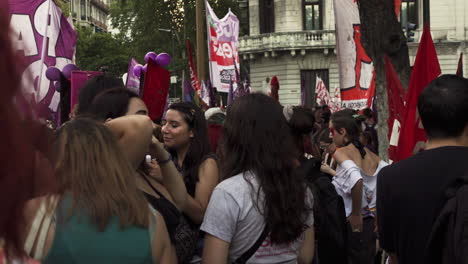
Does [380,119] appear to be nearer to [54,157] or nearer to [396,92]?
[396,92]

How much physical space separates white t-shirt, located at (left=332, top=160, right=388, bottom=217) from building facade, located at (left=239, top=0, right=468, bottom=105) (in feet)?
102

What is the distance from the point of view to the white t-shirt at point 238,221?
284 cm

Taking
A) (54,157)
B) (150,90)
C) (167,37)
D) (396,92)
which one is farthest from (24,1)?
(167,37)

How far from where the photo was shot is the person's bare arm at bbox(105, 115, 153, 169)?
240 cm

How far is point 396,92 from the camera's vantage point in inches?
213

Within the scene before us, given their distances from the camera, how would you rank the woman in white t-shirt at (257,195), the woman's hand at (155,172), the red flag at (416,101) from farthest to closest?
the red flag at (416,101), the woman's hand at (155,172), the woman in white t-shirt at (257,195)

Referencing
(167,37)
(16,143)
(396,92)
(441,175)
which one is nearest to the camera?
(16,143)

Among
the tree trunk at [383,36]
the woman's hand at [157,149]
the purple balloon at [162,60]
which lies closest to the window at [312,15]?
the tree trunk at [383,36]

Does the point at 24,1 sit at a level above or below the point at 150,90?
above

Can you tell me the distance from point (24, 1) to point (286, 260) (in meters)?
5.41

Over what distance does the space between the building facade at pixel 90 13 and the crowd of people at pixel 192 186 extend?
9226cm

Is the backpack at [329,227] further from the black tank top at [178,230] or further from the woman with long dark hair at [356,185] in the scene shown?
the woman with long dark hair at [356,185]

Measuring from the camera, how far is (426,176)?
276 cm

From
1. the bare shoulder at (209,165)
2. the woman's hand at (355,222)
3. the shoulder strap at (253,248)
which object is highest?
the bare shoulder at (209,165)
